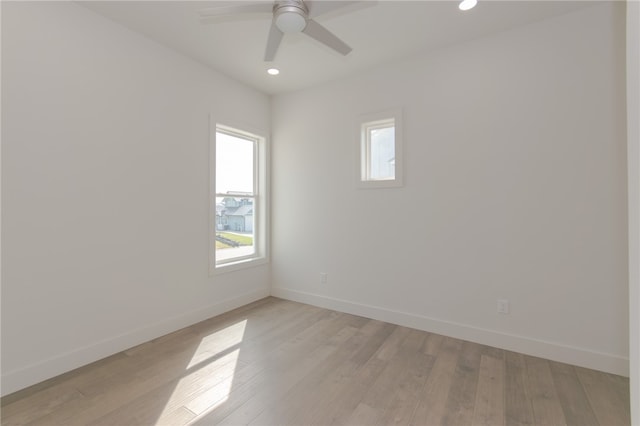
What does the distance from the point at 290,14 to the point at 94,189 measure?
6.75 ft

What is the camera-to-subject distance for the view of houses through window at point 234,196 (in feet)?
11.7

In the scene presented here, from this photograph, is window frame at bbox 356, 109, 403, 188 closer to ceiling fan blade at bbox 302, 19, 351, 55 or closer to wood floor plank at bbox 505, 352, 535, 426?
ceiling fan blade at bbox 302, 19, 351, 55

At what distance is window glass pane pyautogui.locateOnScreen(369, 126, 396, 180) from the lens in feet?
10.8

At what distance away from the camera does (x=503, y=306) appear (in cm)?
Result: 264

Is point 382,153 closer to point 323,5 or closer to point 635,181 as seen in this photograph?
point 323,5

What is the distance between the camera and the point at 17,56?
2.01 meters

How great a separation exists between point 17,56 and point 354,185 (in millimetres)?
2993

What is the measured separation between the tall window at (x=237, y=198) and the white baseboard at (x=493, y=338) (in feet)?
3.84

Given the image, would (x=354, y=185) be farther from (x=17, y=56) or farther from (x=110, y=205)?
(x=17, y=56)

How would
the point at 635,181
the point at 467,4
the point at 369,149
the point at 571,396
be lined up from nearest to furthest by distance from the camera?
the point at 635,181
the point at 571,396
the point at 467,4
the point at 369,149

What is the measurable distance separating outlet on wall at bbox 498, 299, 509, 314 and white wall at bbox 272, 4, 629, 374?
5cm

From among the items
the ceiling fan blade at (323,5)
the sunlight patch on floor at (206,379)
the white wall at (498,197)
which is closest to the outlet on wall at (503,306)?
the white wall at (498,197)

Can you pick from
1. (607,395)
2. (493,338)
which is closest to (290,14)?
(493,338)

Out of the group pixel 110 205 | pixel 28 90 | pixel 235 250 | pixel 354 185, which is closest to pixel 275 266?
pixel 235 250
